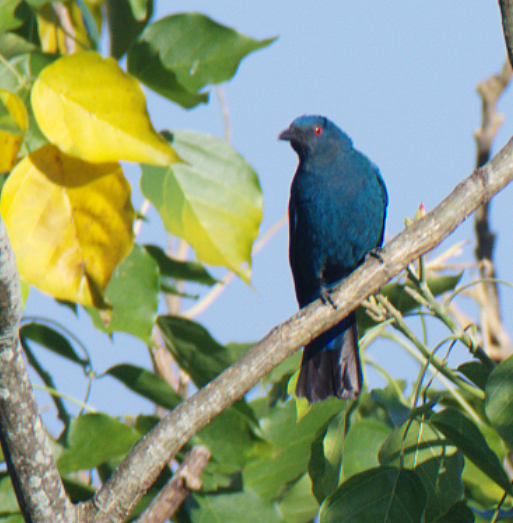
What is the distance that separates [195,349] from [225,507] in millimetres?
534

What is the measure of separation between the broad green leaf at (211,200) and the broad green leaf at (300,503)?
2.99 ft

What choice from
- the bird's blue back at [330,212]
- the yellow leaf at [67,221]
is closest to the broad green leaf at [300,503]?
the yellow leaf at [67,221]

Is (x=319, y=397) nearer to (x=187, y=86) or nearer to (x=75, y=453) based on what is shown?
(x=75, y=453)

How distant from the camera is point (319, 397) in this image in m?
3.18

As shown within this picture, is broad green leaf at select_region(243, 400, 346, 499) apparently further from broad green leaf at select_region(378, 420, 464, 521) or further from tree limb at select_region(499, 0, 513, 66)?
tree limb at select_region(499, 0, 513, 66)

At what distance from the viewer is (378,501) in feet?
5.75

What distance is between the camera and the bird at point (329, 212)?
3.97 m

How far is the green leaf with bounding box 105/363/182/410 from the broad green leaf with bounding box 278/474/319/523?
554 mm

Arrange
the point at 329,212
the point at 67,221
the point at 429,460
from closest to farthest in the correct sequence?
the point at 67,221, the point at 429,460, the point at 329,212

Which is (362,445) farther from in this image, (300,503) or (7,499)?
(7,499)

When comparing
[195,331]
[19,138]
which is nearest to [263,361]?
[195,331]

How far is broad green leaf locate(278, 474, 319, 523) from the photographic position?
236cm

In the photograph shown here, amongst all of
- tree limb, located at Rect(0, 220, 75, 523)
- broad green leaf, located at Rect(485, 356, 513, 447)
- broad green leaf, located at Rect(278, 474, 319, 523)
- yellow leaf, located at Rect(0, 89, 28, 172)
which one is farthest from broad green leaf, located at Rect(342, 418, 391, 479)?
yellow leaf, located at Rect(0, 89, 28, 172)

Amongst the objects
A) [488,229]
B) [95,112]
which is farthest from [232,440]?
[488,229]
